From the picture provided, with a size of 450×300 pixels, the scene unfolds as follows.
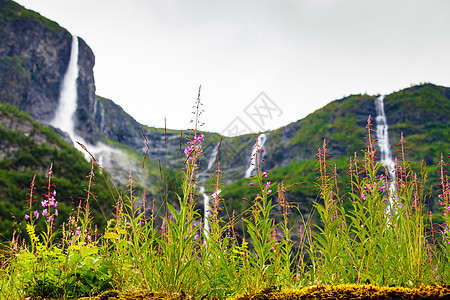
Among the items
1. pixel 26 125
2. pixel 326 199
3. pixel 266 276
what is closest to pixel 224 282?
pixel 266 276

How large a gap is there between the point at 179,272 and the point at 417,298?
6.34 feet

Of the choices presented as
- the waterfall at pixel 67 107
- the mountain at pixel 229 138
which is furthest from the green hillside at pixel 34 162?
the waterfall at pixel 67 107

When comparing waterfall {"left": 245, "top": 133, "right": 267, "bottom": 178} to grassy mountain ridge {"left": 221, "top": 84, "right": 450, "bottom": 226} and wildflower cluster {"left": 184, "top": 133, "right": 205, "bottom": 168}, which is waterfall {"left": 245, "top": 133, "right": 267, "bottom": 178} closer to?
wildflower cluster {"left": 184, "top": 133, "right": 205, "bottom": 168}

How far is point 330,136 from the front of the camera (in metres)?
122

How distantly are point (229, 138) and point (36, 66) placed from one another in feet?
273

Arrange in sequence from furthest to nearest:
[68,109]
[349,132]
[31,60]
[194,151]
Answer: [349,132] → [68,109] → [31,60] → [194,151]

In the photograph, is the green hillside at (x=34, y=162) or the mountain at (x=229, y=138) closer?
the green hillside at (x=34, y=162)

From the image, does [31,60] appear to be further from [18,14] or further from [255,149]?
[255,149]

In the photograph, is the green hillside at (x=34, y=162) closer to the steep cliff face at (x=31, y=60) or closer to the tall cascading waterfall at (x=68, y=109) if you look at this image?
the steep cliff face at (x=31, y=60)

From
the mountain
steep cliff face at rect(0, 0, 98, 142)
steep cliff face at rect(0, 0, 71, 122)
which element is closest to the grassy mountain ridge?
the mountain

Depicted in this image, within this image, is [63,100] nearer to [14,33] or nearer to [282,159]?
[14,33]

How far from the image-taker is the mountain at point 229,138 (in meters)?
102

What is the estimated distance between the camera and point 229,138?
11825 centimetres

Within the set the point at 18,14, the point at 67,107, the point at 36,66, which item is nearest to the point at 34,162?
the point at 67,107
